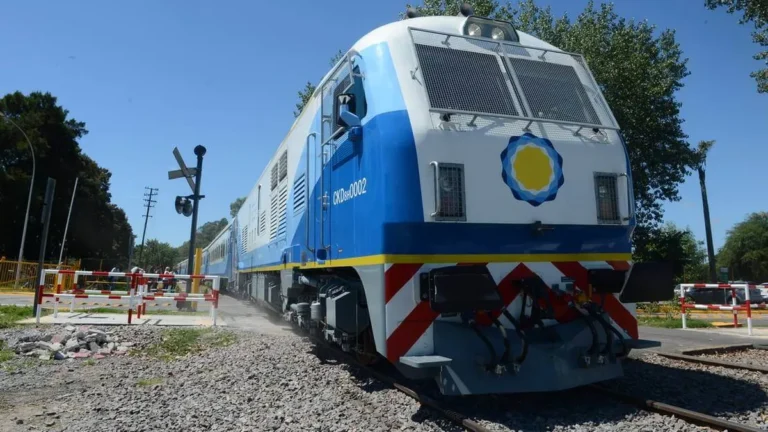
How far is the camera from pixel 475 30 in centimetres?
559

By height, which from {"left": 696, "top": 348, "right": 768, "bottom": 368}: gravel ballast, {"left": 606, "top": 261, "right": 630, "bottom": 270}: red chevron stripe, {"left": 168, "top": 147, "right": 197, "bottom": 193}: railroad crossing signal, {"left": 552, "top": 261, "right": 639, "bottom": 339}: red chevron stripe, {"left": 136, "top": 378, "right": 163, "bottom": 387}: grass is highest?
{"left": 168, "top": 147, "right": 197, "bottom": 193}: railroad crossing signal

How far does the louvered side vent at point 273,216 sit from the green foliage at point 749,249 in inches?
2348

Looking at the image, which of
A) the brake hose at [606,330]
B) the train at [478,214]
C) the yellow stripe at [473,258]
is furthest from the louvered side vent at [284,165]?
the brake hose at [606,330]

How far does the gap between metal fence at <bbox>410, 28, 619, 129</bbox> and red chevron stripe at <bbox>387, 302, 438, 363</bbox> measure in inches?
69.3

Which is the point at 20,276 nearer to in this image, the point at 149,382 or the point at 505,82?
the point at 149,382

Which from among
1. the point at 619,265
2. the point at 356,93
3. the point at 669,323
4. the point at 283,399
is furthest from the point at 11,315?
the point at 669,323

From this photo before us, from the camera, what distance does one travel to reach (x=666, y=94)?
2477 cm

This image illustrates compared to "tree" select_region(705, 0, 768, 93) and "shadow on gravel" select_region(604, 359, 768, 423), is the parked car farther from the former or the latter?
"shadow on gravel" select_region(604, 359, 768, 423)

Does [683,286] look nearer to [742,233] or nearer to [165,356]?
[165,356]

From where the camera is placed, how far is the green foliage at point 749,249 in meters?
54.2

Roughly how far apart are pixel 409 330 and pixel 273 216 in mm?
6012

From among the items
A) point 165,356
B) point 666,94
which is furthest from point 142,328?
point 666,94

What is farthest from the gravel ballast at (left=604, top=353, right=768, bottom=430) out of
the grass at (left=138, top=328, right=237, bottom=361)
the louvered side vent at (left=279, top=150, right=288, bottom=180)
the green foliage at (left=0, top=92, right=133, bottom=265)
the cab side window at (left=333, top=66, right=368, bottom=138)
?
the green foliage at (left=0, top=92, right=133, bottom=265)

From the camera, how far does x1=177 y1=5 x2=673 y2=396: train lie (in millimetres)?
4328
